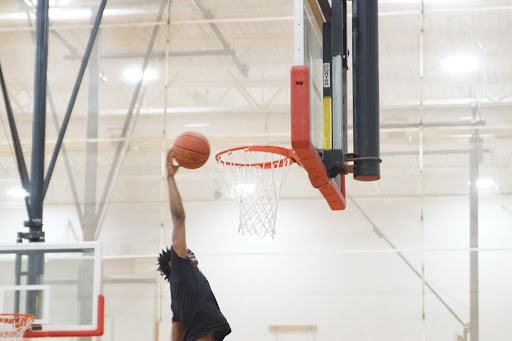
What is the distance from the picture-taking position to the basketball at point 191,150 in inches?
204

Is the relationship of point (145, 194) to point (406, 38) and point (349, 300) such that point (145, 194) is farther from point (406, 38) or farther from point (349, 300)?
point (406, 38)

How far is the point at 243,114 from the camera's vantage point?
9.41 metres

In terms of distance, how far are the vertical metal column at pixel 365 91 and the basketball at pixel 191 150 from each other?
110cm

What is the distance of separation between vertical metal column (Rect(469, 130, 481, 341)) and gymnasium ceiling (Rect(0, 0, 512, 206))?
7 cm

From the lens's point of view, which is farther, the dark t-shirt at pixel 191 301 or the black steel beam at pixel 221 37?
the black steel beam at pixel 221 37

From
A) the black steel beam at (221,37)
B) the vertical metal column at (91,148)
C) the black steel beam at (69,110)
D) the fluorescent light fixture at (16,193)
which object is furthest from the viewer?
the fluorescent light fixture at (16,193)

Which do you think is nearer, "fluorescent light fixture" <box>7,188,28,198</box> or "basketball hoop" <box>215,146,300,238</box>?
"basketball hoop" <box>215,146,300,238</box>

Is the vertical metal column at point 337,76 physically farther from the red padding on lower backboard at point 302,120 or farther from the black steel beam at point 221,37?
the black steel beam at point 221,37

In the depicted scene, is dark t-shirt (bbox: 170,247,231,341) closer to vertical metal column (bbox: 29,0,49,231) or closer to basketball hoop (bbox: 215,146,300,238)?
basketball hoop (bbox: 215,146,300,238)

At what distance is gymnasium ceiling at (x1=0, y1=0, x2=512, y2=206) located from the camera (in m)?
9.07

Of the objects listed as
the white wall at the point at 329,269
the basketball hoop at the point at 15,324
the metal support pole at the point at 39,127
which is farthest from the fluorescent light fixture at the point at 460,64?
the basketball hoop at the point at 15,324

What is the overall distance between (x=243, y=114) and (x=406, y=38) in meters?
2.06

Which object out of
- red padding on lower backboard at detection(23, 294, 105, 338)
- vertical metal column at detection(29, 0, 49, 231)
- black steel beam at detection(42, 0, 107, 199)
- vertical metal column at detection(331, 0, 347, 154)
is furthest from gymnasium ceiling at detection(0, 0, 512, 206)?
vertical metal column at detection(331, 0, 347, 154)

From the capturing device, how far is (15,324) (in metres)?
6.82
